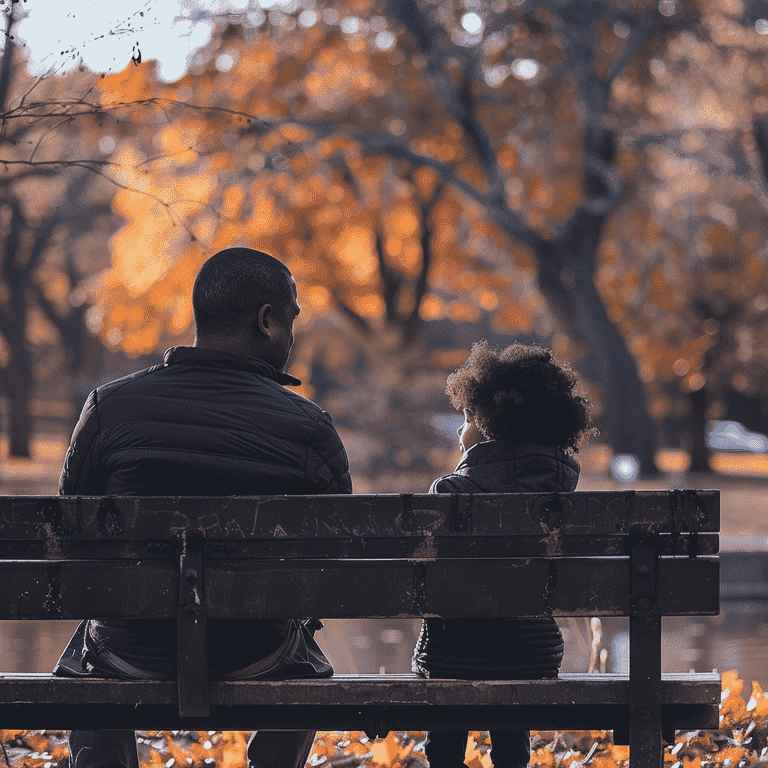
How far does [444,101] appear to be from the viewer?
18.0 m

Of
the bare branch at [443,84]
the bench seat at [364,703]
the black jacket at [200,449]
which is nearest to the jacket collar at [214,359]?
the black jacket at [200,449]

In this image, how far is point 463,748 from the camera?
11.1 ft

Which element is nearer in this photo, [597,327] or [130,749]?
[130,749]

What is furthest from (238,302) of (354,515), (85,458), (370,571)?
(370,571)

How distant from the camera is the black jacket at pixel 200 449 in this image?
3018mm

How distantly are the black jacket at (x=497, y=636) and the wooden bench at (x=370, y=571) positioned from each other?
9.0 inches

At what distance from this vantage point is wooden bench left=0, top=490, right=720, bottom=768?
2.90m

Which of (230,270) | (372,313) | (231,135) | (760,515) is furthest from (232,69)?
(230,270)

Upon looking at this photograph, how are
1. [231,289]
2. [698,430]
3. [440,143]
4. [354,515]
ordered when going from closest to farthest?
[354,515]
[231,289]
[440,143]
[698,430]

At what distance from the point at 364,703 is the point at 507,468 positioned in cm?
76

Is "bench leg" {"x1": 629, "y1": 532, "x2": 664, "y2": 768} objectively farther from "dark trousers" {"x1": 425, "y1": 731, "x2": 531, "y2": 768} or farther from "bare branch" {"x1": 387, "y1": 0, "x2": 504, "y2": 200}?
"bare branch" {"x1": 387, "y1": 0, "x2": 504, "y2": 200}

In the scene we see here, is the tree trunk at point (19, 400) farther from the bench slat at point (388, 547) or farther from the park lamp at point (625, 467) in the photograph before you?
the bench slat at point (388, 547)

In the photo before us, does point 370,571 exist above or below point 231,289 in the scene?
below

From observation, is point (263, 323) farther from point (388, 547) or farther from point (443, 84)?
point (443, 84)
